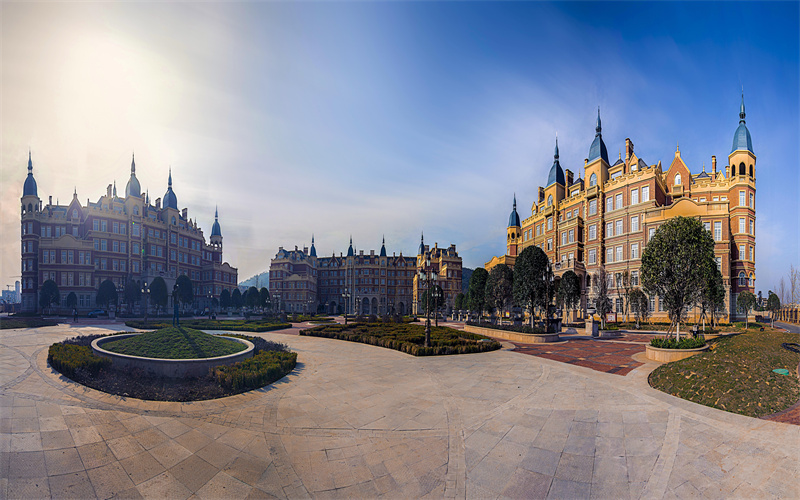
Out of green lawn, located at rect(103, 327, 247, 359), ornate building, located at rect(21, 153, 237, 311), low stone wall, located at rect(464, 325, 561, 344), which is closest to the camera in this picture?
green lawn, located at rect(103, 327, 247, 359)

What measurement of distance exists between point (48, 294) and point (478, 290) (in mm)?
57575

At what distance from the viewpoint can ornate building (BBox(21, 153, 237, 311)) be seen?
1982 inches

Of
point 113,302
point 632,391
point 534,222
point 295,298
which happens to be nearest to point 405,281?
point 295,298

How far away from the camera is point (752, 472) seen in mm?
5449

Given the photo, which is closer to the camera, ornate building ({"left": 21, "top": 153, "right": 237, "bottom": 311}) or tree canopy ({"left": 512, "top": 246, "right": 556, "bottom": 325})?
tree canopy ({"left": 512, "top": 246, "right": 556, "bottom": 325})

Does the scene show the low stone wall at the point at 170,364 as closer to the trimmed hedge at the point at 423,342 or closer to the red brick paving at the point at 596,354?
the trimmed hedge at the point at 423,342

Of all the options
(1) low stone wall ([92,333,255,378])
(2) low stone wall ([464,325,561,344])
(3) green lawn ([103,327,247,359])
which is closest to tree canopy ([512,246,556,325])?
(2) low stone wall ([464,325,561,344])

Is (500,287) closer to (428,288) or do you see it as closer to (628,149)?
(428,288)

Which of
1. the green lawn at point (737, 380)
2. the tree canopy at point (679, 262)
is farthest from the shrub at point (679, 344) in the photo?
the green lawn at point (737, 380)

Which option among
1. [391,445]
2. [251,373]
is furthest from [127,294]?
[391,445]

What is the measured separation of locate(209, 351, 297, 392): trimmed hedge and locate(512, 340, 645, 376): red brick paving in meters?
11.8

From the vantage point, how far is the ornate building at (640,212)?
124ft

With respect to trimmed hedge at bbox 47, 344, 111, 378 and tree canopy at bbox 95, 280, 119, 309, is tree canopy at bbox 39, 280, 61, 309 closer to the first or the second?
tree canopy at bbox 95, 280, 119, 309

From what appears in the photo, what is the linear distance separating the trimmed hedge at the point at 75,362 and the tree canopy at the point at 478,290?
28.3 m
